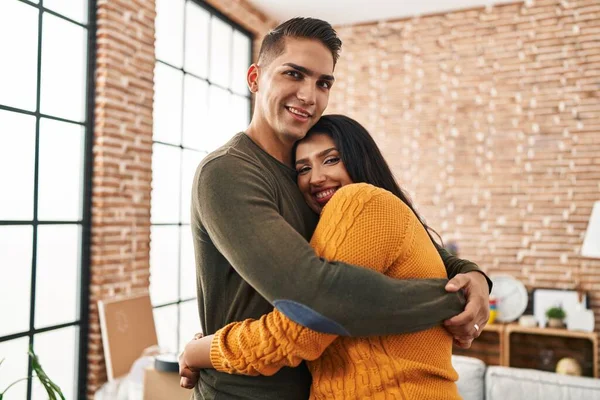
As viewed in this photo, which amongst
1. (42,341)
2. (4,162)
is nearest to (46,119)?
(4,162)

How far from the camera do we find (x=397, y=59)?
17.5 feet

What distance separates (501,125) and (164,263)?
3206 millimetres

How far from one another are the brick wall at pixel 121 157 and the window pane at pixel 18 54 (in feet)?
1.40

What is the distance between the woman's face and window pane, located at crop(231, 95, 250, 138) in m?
3.85

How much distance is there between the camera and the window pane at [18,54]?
2.75 m

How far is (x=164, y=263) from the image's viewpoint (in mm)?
4062

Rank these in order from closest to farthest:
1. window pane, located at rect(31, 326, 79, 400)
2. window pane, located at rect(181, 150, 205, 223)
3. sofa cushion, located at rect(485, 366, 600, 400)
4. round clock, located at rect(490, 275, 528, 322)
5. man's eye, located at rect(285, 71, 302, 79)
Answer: man's eye, located at rect(285, 71, 302, 79) → sofa cushion, located at rect(485, 366, 600, 400) → window pane, located at rect(31, 326, 79, 400) → window pane, located at rect(181, 150, 205, 223) → round clock, located at rect(490, 275, 528, 322)

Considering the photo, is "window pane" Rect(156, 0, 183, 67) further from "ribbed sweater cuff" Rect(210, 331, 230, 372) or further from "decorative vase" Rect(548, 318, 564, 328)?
"decorative vase" Rect(548, 318, 564, 328)

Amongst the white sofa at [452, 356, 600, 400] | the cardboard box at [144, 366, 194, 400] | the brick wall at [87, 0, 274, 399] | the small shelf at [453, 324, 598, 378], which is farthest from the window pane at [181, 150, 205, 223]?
the small shelf at [453, 324, 598, 378]

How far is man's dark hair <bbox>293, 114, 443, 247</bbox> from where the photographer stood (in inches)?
52.5

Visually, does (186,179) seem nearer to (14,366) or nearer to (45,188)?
(45,188)

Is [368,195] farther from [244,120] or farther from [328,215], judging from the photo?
[244,120]

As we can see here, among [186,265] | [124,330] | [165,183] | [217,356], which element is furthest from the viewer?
[186,265]

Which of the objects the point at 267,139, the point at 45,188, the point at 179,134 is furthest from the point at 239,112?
the point at 267,139
